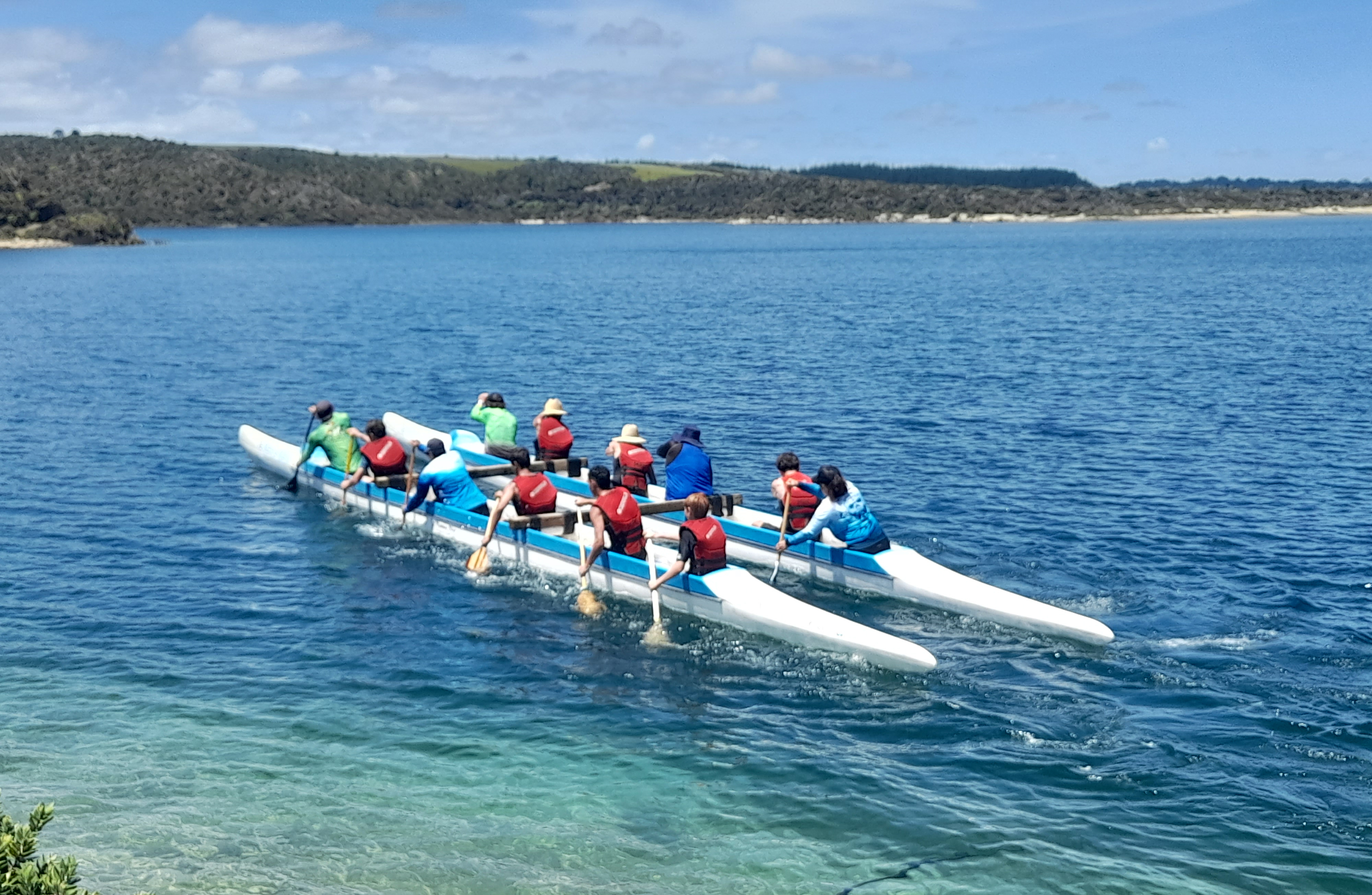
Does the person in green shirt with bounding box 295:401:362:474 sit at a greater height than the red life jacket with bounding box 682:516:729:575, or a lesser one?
greater

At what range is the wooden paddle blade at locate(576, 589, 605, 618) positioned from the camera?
57.4 feet

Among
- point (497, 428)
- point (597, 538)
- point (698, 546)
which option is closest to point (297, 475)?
point (497, 428)

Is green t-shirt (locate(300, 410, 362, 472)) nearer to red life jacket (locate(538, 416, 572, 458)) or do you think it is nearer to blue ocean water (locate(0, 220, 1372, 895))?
blue ocean water (locate(0, 220, 1372, 895))

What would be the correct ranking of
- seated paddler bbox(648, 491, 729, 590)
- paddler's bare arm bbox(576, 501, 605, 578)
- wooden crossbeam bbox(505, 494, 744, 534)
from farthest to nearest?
1. wooden crossbeam bbox(505, 494, 744, 534)
2. paddler's bare arm bbox(576, 501, 605, 578)
3. seated paddler bbox(648, 491, 729, 590)

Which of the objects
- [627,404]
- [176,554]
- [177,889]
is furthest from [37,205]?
[177,889]

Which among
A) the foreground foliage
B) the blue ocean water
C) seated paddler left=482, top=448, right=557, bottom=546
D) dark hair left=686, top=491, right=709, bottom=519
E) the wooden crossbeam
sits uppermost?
the foreground foliage

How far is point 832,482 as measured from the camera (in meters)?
17.9

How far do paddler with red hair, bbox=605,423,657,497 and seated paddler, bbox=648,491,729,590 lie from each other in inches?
185

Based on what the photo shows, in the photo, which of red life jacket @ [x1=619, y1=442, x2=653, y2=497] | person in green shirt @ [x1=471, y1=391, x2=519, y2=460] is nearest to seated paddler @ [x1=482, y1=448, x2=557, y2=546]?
red life jacket @ [x1=619, y1=442, x2=653, y2=497]

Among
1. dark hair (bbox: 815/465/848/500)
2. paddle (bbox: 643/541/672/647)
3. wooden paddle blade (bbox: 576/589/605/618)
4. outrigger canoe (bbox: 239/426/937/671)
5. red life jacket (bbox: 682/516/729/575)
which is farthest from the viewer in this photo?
dark hair (bbox: 815/465/848/500)

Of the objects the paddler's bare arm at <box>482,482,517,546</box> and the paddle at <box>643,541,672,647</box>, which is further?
the paddler's bare arm at <box>482,482,517,546</box>

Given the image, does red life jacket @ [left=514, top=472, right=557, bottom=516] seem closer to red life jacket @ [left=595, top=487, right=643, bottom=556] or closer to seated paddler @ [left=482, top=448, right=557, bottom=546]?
seated paddler @ [left=482, top=448, right=557, bottom=546]

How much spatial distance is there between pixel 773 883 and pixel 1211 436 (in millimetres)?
22121

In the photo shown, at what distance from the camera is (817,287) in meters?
81.8
